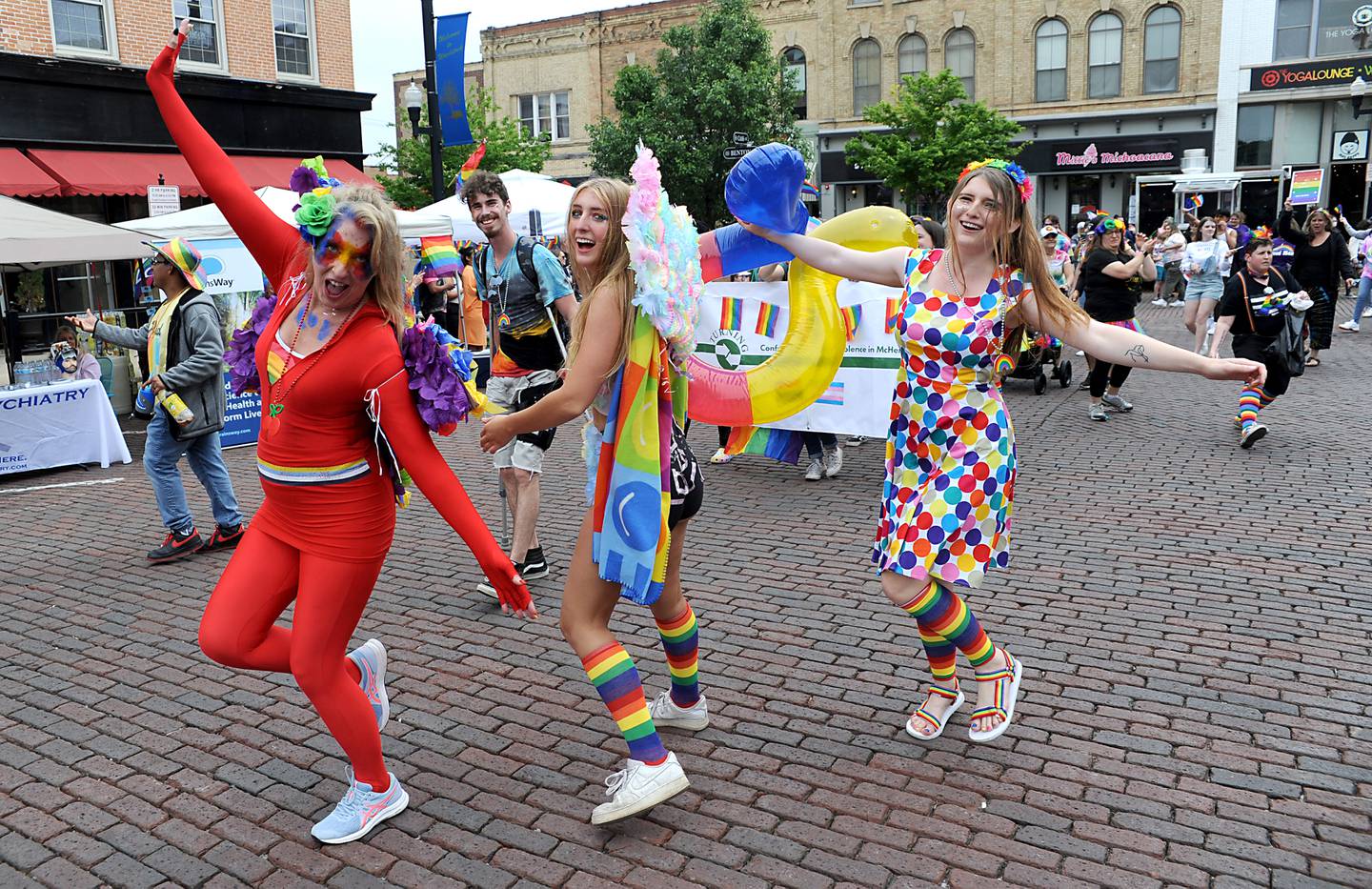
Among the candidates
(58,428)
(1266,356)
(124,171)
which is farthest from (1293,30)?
(58,428)

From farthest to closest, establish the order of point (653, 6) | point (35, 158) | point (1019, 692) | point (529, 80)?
point (529, 80), point (653, 6), point (35, 158), point (1019, 692)

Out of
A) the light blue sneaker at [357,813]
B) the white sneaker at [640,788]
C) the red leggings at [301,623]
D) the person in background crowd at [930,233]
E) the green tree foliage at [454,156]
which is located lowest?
the light blue sneaker at [357,813]

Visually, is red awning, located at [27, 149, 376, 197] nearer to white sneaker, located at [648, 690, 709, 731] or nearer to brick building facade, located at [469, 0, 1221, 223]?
white sneaker, located at [648, 690, 709, 731]

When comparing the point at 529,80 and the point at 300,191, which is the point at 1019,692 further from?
the point at 529,80

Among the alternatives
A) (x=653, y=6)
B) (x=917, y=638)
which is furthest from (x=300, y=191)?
(x=653, y=6)

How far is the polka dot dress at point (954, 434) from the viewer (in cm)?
356

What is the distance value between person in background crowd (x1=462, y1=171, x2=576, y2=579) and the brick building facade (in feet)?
104

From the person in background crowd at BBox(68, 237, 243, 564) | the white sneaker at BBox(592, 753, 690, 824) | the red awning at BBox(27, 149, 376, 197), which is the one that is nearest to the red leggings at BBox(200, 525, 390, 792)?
the white sneaker at BBox(592, 753, 690, 824)

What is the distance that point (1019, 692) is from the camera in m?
4.29

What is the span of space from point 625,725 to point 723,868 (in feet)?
1.65

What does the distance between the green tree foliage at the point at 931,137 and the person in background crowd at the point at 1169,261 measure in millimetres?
8566

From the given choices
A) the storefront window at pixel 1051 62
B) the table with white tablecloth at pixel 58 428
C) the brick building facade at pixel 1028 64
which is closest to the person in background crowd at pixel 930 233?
the table with white tablecloth at pixel 58 428

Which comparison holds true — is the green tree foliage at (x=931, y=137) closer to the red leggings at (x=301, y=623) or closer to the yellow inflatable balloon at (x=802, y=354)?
the yellow inflatable balloon at (x=802, y=354)

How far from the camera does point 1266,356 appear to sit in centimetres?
926
